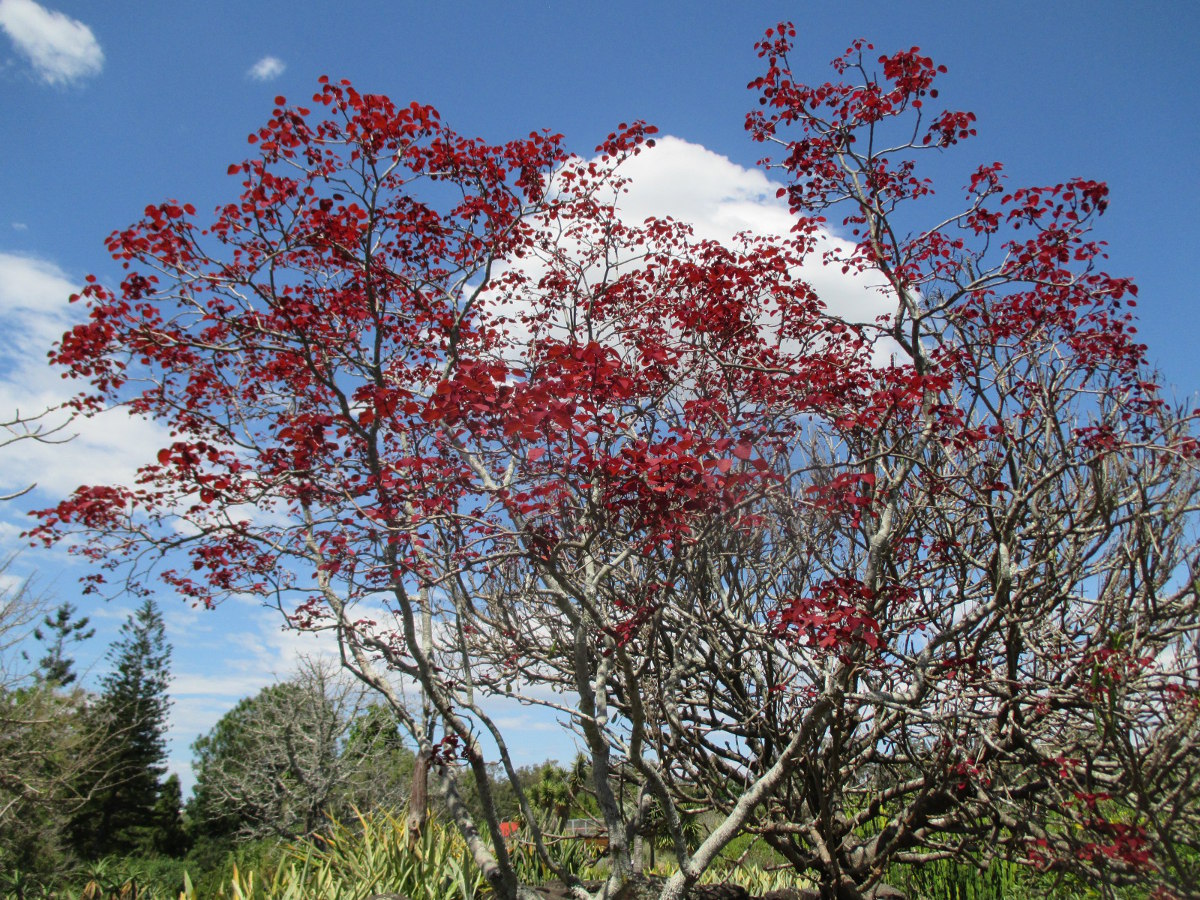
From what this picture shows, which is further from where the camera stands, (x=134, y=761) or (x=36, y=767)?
(x=134, y=761)

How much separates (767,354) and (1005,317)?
2077 mm

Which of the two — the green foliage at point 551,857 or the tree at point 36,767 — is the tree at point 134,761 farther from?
the green foliage at point 551,857

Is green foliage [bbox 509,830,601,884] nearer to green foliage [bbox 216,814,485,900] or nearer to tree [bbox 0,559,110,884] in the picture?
green foliage [bbox 216,814,485,900]

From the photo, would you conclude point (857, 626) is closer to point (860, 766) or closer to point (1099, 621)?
point (1099, 621)

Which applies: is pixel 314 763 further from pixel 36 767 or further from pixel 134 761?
pixel 134 761

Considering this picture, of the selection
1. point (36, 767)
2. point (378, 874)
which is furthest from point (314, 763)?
point (378, 874)

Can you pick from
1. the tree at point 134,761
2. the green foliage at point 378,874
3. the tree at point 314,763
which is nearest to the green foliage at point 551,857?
the green foliage at point 378,874

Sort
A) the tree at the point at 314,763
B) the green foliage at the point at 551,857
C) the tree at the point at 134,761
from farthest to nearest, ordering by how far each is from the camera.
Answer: the tree at the point at 134,761 → the tree at the point at 314,763 → the green foliage at the point at 551,857

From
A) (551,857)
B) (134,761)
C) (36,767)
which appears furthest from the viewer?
(134,761)

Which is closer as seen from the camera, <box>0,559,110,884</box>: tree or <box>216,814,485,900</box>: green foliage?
<box>216,814,485,900</box>: green foliage

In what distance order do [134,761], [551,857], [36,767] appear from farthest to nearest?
[134,761], [36,767], [551,857]

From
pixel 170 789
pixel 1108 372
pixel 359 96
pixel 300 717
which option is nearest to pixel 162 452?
pixel 359 96

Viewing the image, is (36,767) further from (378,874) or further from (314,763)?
(378,874)

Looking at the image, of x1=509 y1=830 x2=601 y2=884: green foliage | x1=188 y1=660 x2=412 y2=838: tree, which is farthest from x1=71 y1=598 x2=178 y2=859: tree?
x1=509 y1=830 x2=601 y2=884: green foliage
